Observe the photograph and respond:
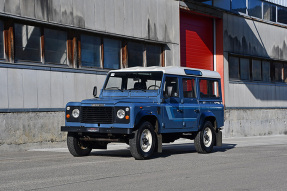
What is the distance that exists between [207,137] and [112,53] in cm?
770

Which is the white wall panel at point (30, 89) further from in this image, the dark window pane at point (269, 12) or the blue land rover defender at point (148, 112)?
the dark window pane at point (269, 12)

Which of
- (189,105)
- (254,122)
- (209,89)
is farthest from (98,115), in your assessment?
(254,122)

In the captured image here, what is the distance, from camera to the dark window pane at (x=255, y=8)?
101ft

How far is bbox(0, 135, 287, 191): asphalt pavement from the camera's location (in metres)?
8.37

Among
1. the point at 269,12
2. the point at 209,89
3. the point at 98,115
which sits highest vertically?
the point at 269,12

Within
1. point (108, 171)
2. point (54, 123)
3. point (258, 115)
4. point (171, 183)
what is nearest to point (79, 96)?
point (54, 123)

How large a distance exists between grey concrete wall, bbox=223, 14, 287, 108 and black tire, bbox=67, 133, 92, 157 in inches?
620

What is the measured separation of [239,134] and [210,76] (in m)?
12.8

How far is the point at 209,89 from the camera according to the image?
15.7 metres

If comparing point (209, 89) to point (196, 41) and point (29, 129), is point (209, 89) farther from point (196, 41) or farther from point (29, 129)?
point (196, 41)

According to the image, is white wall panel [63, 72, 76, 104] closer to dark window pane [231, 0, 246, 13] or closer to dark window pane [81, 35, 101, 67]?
dark window pane [81, 35, 101, 67]

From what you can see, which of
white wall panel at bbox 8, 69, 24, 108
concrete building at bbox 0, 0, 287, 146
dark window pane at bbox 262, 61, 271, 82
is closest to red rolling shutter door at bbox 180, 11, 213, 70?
concrete building at bbox 0, 0, 287, 146

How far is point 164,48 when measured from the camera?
950 inches

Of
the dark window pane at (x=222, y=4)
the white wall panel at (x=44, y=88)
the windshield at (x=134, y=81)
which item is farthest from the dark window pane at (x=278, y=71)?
the windshield at (x=134, y=81)
